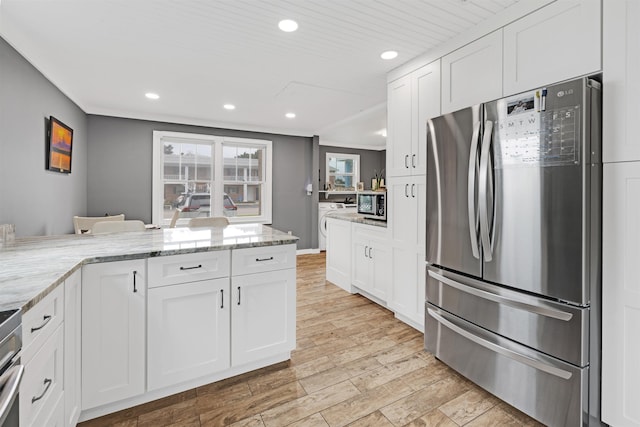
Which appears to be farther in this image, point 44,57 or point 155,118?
point 155,118

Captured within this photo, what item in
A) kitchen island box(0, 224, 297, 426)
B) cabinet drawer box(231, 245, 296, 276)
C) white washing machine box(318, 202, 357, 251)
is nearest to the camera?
kitchen island box(0, 224, 297, 426)

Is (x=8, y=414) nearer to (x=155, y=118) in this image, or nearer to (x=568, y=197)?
(x=568, y=197)

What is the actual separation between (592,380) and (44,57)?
459cm

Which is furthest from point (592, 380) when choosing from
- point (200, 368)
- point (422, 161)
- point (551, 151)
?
point (200, 368)

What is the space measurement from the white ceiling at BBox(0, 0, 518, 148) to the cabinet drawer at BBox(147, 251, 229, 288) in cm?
163

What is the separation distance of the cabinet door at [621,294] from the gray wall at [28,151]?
3.99 metres

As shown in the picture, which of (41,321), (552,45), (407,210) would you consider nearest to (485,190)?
(552,45)

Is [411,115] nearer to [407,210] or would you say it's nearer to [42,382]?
[407,210]

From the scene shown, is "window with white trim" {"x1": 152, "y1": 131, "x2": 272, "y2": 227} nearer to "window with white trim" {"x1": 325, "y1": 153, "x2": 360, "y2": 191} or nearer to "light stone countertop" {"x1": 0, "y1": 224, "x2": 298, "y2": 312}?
"window with white trim" {"x1": 325, "y1": 153, "x2": 360, "y2": 191}

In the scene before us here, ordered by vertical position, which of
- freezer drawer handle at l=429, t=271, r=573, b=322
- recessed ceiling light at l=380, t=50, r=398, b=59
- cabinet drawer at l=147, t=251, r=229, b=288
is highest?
recessed ceiling light at l=380, t=50, r=398, b=59

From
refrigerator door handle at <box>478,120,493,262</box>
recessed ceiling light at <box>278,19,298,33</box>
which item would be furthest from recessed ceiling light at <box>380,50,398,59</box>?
refrigerator door handle at <box>478,120,493,262</box>

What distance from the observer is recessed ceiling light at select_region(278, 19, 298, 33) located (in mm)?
2168

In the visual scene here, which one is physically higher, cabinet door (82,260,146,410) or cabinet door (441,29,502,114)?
cabinet door (441,29,502,114)

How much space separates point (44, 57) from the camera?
270 centimetres
